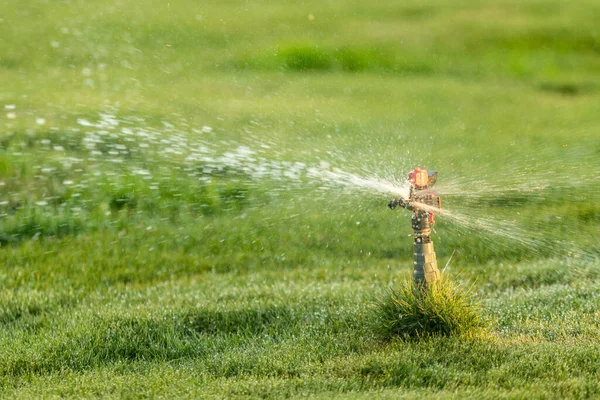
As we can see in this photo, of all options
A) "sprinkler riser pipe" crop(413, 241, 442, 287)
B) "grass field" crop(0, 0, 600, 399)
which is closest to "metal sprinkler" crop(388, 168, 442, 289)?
"sprinkler riser pipe" crop(413, 241, 442, 287)

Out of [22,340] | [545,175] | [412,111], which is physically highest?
[412,111]

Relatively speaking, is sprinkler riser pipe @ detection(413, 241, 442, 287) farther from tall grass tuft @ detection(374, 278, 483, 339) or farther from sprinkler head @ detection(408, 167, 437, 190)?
sprinkler head @ detection(408, 167, 437, 190)

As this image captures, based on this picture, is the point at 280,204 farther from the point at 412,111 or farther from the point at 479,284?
the point at 412,111

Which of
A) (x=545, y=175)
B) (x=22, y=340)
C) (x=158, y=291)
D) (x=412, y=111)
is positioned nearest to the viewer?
(x=22, y=340)

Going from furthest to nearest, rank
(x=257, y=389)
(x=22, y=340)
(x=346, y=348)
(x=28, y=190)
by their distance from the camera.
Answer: (x=28, y=190)
(x=22, y=340)
(x=346, y=348)
(x=257, y=389)

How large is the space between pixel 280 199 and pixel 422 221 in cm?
441

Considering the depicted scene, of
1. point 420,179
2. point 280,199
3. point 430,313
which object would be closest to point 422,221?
point 420,179

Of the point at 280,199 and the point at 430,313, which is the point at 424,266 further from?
the point at 280,199

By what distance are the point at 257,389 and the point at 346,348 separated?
0.76m

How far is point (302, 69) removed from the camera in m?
14.1

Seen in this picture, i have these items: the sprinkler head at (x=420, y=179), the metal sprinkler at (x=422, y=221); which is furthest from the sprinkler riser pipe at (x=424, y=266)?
the sprinkler head at (x=420, y=179)

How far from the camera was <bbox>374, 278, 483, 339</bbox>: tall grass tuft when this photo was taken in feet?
14.1

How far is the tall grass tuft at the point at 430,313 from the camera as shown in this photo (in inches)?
169

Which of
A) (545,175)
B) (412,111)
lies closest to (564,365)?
(545,175)
